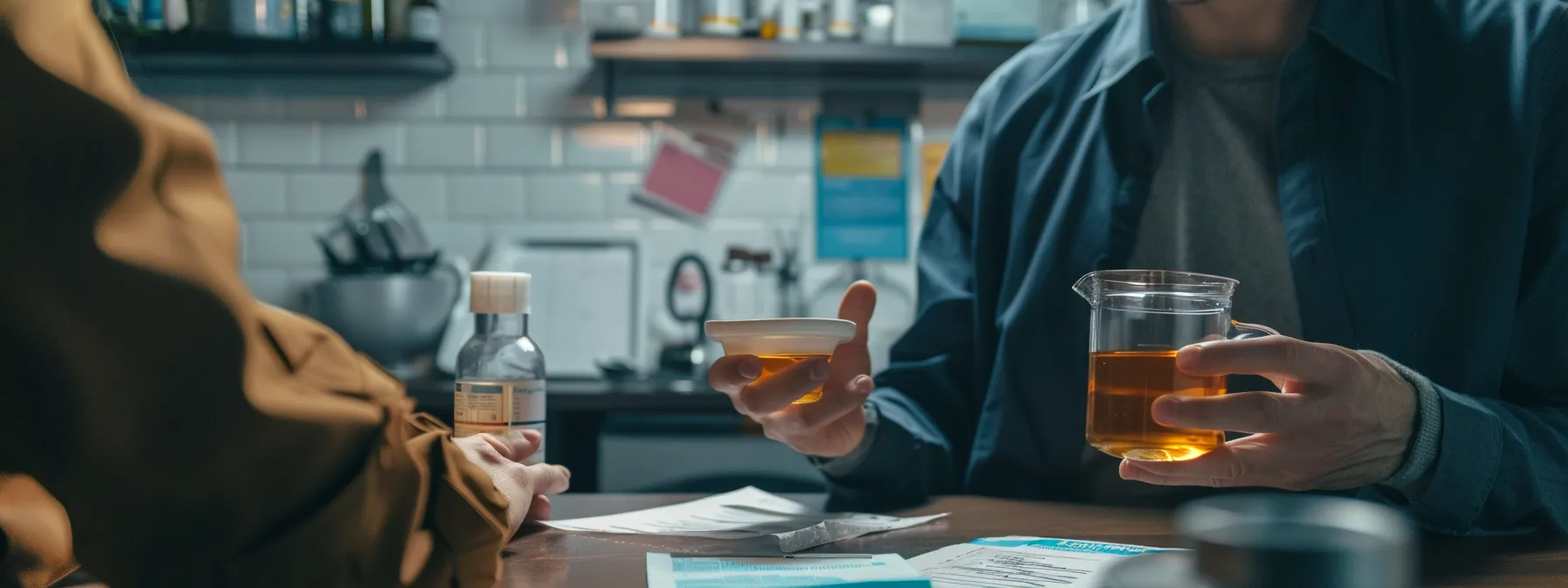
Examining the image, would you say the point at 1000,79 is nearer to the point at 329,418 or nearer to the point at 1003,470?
the point at 1003,470

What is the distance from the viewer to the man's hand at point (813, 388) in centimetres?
89

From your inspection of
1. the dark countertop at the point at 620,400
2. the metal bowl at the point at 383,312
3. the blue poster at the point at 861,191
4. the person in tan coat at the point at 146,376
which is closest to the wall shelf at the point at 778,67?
the blue poster at the point at 861,191

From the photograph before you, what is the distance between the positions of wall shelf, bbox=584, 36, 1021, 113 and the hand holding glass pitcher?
5.74 ft

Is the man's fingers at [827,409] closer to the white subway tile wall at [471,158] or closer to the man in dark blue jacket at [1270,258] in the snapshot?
the man in dark blue jacket at [1270,258]

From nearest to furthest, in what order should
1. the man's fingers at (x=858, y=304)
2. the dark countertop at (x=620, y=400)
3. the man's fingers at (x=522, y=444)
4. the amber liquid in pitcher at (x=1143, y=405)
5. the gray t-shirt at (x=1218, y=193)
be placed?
the amber liquid in pitcher at (x=1143, y=405) → the man's fingers at (x=522, y=444) → the man's fingers at (x=858, y=304) → the gray t-shirt at (x=1218, y=193) → the dark countertop at (x=620, y=400)

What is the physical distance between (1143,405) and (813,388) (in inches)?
9.7

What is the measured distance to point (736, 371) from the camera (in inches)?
35.1

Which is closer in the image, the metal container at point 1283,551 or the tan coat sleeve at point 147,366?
the metal container at point 1283,551

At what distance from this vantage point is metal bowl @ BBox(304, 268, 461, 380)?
2.46 metres

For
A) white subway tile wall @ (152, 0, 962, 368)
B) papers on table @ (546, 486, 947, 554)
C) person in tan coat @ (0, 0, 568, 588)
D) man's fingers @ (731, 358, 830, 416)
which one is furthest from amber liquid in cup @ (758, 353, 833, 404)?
white subway tile wall @ (152, 0, 962, 368)

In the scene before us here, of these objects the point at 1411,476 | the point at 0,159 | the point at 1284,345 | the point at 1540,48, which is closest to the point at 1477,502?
the point at 1411,476

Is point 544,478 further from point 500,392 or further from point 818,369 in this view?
point 818,369

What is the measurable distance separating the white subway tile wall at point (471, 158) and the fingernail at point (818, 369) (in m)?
1.90

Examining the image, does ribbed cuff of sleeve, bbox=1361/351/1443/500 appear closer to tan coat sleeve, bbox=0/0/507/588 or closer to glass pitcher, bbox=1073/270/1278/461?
glass pitcher, bbox=1073/270/1278/461
